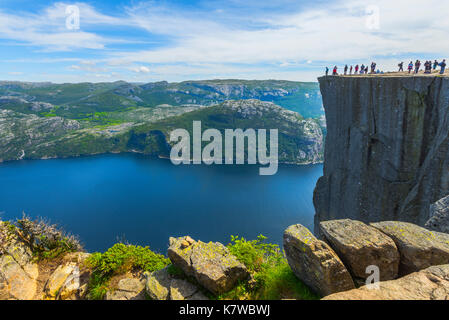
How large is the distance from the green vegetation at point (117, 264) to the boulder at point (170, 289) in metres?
2.49

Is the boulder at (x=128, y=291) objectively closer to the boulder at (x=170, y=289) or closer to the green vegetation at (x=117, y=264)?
the boulder at (x=170, y=289)

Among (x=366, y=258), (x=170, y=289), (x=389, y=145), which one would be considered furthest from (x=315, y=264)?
(x=389, y=145)

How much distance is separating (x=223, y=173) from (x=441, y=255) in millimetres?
155688

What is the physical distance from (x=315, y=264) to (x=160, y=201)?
11191 cm

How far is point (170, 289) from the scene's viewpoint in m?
10.4

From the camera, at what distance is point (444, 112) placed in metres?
22.0

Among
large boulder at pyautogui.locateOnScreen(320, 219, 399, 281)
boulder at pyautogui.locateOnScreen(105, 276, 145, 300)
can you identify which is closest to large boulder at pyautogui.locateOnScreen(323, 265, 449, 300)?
large boulder at pyautogui.locateOnScreen(320, 219, 399, 281)

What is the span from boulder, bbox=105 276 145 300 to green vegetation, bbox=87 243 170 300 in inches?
37.9

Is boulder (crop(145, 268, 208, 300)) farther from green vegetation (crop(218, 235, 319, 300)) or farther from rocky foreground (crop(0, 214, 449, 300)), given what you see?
green vegetation (crop(218, 235, 319, 300))

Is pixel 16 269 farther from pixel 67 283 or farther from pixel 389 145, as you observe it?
pixel 389 145

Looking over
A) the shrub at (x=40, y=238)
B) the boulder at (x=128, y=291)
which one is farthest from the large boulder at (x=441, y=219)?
the shrub at (x=40, y=238)

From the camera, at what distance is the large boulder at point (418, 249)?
9.19 metres

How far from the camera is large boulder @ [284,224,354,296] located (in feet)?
28.7
